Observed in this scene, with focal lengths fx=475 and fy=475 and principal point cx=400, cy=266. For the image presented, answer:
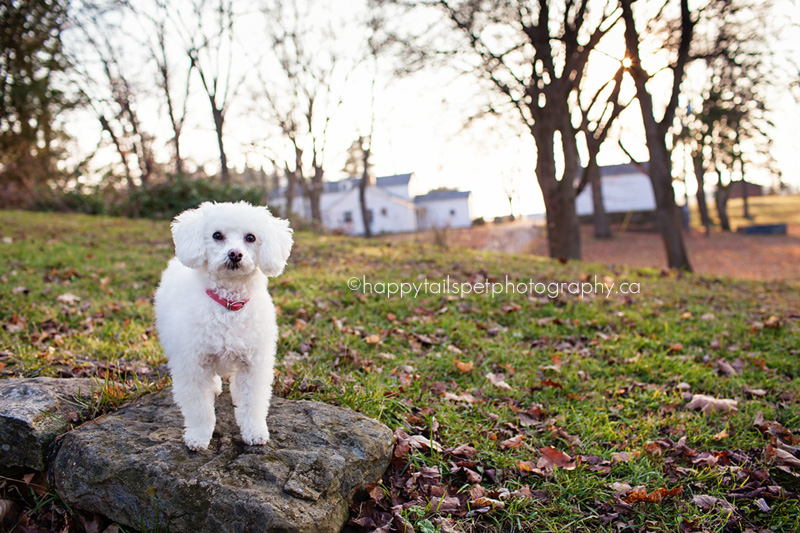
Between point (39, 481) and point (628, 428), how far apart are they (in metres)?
4.00

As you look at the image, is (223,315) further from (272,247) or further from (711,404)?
(711,404)

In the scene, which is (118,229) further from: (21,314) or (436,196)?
(436,196)

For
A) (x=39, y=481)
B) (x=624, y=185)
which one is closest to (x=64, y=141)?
(x=39, y=481)

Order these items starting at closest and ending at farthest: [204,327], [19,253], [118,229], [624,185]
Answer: [204,327]
[19,253]
[118,229]
[624,185]

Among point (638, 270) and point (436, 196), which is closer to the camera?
point (638, 270)

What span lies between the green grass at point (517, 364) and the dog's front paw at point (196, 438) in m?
0.92

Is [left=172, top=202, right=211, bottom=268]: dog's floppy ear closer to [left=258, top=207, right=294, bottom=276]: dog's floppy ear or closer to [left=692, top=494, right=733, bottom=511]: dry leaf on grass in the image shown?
[left=258, top=207, right=294, bottom=276]: dog's floppy ear

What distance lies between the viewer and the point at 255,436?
2.76 meters

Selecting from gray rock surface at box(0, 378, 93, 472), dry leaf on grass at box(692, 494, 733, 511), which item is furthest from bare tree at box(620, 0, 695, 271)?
gray rock surface at box(0, 378, 93, 472)

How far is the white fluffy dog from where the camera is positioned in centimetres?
258

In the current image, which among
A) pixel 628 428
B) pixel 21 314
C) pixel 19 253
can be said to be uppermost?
pixel 19 253

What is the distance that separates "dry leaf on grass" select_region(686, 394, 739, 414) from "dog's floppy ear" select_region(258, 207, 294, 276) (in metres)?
3.68

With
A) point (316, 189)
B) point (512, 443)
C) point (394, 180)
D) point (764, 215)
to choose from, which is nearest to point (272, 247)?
point (512, 443)

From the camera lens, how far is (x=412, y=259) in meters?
9.94
